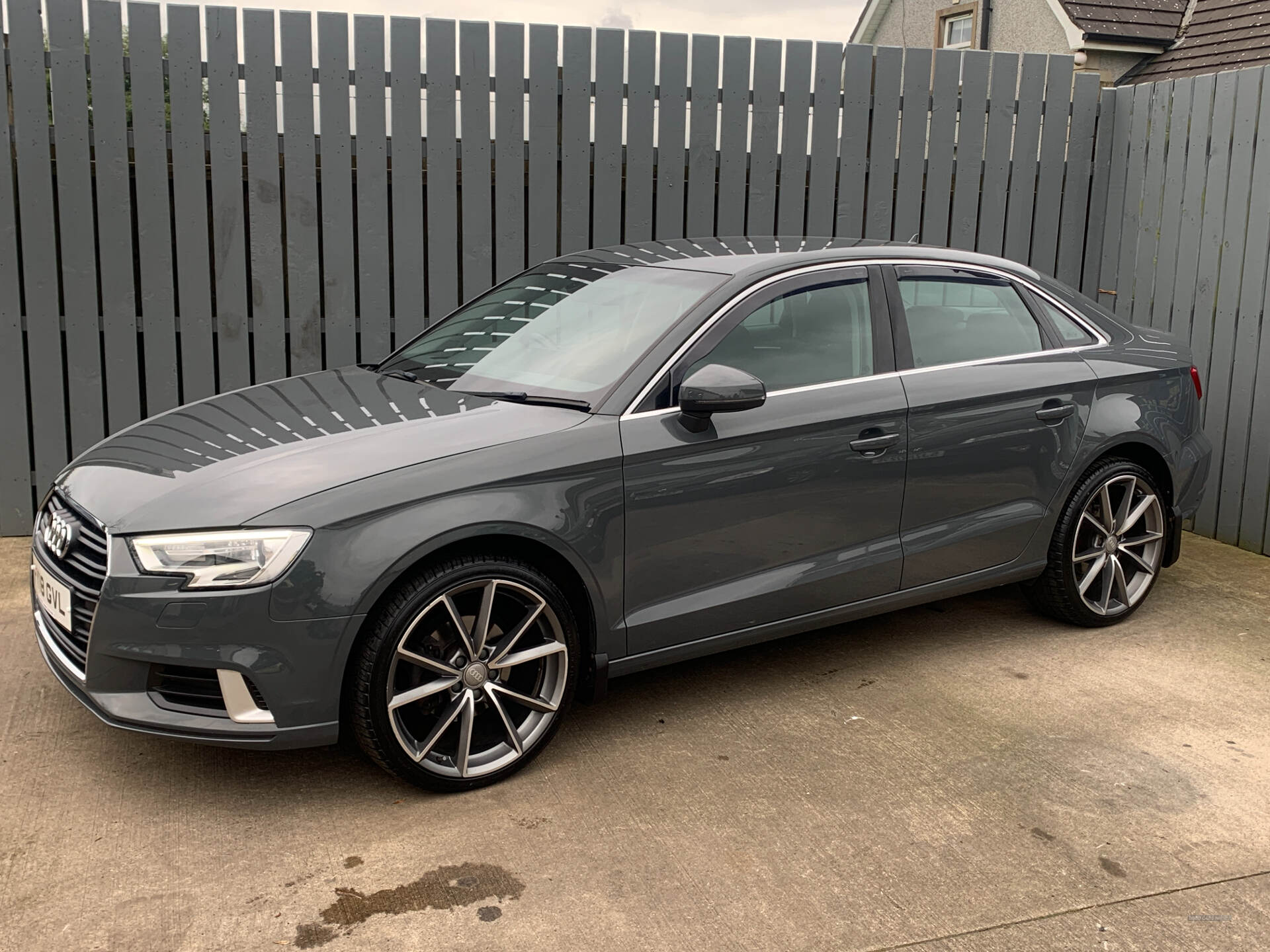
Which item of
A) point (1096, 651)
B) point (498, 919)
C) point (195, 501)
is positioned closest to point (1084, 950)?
point (498, 919)

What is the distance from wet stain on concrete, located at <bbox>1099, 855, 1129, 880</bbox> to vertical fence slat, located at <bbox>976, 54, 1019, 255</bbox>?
15.9 feet

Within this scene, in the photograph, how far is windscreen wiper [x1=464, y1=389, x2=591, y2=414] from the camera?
155 inches

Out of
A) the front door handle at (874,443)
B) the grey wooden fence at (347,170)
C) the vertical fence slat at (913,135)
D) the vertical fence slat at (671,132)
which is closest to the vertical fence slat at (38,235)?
the grey wooden fence at (347,170)

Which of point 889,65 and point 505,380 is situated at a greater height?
point 889,65

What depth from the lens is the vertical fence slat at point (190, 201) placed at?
6.19 m

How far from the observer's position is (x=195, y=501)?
339 cm

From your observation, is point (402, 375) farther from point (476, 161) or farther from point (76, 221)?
point (76, 221)

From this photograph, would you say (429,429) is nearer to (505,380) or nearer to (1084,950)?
(505,380)

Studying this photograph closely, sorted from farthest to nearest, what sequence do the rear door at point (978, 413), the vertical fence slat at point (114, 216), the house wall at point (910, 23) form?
1. the house wall at point (910, 23)
2. the vertical fence slat at point (114, 216)
3. the rear door at point (978, 413)

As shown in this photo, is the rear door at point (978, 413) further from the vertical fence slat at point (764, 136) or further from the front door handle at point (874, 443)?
the vertical fence slat at point (764, 136)

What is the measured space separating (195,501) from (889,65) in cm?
535

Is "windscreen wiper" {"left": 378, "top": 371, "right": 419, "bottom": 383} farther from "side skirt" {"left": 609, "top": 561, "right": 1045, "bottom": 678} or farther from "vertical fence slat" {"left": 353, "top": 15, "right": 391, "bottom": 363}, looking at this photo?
"vertical fence slat" {"left": 353, "top": 15, "right": 391, "bottom": 363}

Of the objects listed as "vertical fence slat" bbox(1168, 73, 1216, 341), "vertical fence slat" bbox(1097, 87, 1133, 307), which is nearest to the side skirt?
"vertical fence slat" bbox(1168, 73, 1216, 341)

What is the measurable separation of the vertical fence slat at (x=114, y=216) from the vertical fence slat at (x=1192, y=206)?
19.7ft
